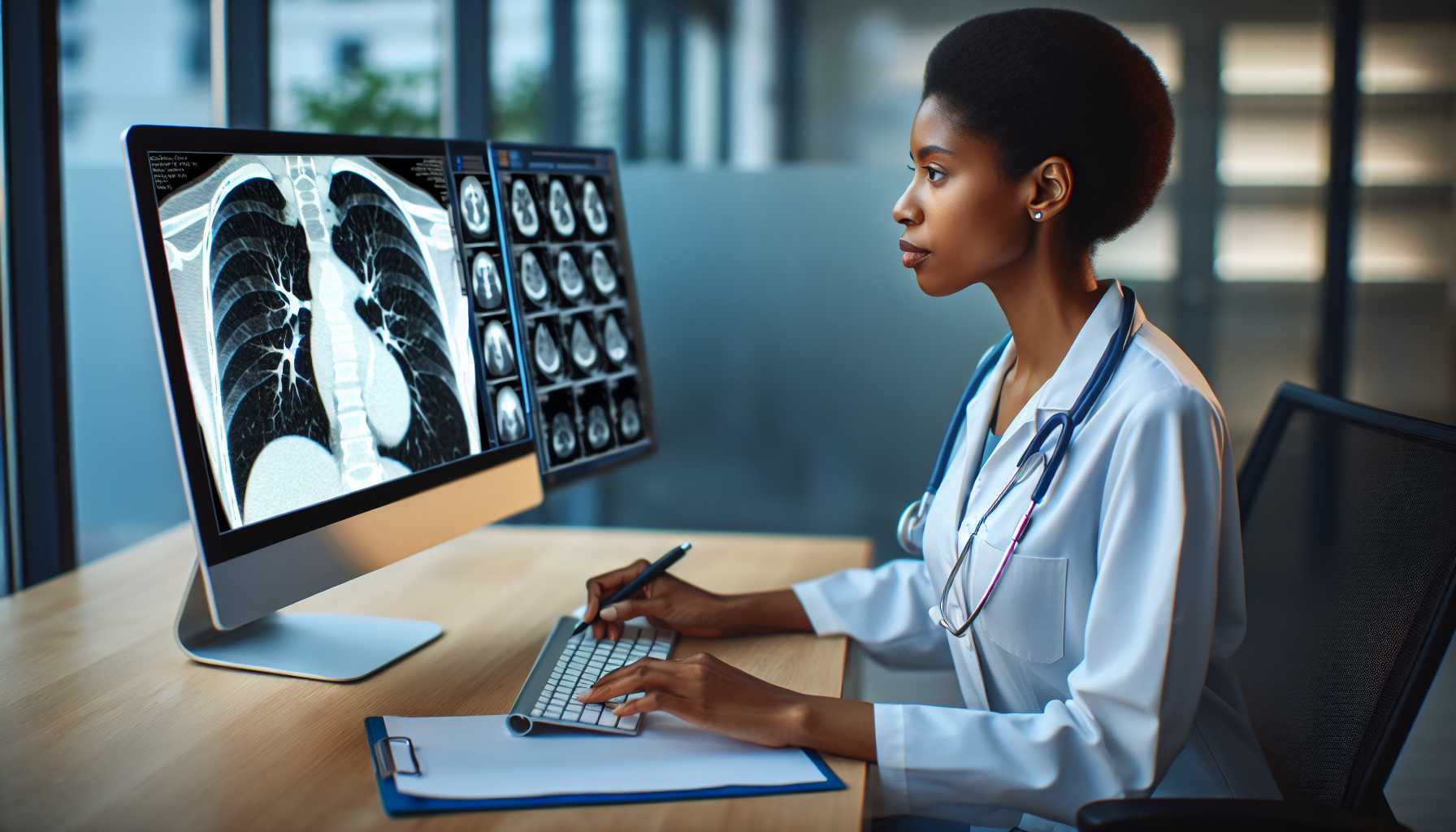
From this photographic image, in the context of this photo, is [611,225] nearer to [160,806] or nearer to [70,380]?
[70,380]

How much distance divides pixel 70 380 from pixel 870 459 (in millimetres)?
1271

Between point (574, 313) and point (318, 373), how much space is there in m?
0.44

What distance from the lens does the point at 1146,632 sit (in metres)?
0.89

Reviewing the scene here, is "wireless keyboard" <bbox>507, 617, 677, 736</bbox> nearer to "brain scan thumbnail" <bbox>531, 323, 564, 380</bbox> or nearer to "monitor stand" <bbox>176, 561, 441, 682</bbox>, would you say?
"monitor stand" <bbox>176, 561, 441, 682</bbox>

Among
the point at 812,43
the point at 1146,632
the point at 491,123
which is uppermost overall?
the point at 812,43

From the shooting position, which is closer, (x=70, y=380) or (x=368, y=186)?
(x=368, y=186)

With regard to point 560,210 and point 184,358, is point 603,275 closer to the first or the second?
point 560,210

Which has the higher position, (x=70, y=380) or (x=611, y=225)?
(x=611, y=225)

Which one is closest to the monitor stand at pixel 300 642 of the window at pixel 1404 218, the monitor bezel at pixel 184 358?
the monitor bezel at pixel 184 358

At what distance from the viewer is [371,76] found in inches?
121

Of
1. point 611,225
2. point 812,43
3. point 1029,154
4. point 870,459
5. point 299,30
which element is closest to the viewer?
point 1029,154

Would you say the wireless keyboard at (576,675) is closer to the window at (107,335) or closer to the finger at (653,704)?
the finger at (653,704)

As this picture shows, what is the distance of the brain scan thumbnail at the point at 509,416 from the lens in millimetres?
1308

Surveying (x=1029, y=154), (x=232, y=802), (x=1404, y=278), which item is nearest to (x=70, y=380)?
(x=232, y=802)
